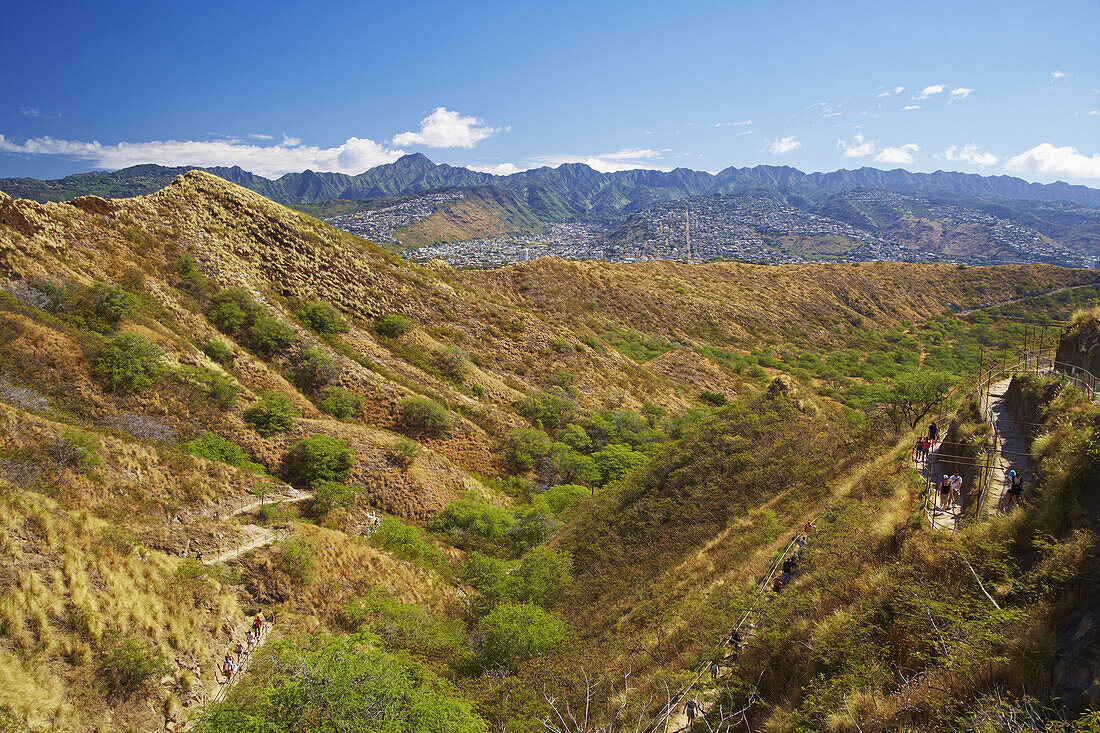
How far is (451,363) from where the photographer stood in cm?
2902

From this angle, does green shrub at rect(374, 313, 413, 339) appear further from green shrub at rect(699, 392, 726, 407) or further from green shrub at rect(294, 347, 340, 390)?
green shrub at rect(699, 392, 726, 407)

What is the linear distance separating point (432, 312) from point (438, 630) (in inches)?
903

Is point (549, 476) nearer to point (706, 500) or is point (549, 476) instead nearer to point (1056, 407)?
point (706, 500)

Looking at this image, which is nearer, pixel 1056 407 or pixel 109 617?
Answer: pixel 109 617

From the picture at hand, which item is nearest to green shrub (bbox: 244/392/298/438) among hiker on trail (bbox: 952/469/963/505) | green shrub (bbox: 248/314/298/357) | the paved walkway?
green shrub (bbox: 248/314/298/357)

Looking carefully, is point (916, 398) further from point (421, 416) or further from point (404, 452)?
point (404, 452)

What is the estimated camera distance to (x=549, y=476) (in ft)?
83.0

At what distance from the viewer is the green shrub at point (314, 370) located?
23.5 m

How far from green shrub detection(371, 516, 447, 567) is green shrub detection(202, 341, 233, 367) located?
34.9 ft

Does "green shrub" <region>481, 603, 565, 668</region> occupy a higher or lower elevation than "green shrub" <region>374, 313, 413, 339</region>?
lower

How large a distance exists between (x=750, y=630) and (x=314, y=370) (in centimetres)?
2099

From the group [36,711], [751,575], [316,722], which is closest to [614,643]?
[751,575]

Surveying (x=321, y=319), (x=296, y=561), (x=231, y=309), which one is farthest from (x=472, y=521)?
(x=231, y=309)

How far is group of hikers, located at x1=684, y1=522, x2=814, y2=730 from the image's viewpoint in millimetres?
9336
